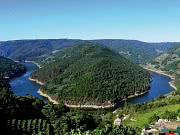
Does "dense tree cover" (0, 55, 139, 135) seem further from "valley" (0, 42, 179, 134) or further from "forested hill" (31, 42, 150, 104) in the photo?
"forested hill" (31, 42, 150, 104)

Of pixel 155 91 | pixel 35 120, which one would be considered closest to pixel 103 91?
pixel 155 91

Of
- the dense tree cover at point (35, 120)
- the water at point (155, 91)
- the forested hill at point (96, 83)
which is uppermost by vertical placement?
the dense tree cover at point (35, 120)

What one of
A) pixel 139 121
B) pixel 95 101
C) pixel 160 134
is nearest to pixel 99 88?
pixel 95 101

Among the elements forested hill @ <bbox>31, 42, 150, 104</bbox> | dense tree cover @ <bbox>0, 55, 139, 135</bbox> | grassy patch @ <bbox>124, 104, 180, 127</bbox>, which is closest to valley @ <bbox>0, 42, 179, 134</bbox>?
forested hill @ <bbox>31, 42, 150, 104</bbox>

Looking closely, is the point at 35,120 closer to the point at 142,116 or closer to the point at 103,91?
the point at 142,116

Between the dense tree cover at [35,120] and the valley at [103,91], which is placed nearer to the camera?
the dense tree cover at [35,120]

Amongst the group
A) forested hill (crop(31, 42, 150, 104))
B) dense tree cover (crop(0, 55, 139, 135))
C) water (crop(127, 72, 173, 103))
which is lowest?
water (crop(127, 72, 173, 103))

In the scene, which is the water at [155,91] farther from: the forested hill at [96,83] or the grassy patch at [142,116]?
the grassy patch at [142,116]

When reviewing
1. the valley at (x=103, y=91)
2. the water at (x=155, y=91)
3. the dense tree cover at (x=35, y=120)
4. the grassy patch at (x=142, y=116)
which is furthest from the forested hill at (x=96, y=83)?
the dense tree cover at (x=35, y=120)

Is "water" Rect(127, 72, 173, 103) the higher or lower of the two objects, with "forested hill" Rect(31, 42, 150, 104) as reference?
lower

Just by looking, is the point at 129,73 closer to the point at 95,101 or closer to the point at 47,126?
the point at 95,101

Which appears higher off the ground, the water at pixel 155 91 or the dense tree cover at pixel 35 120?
the dense tree cover at pixel 35 120
